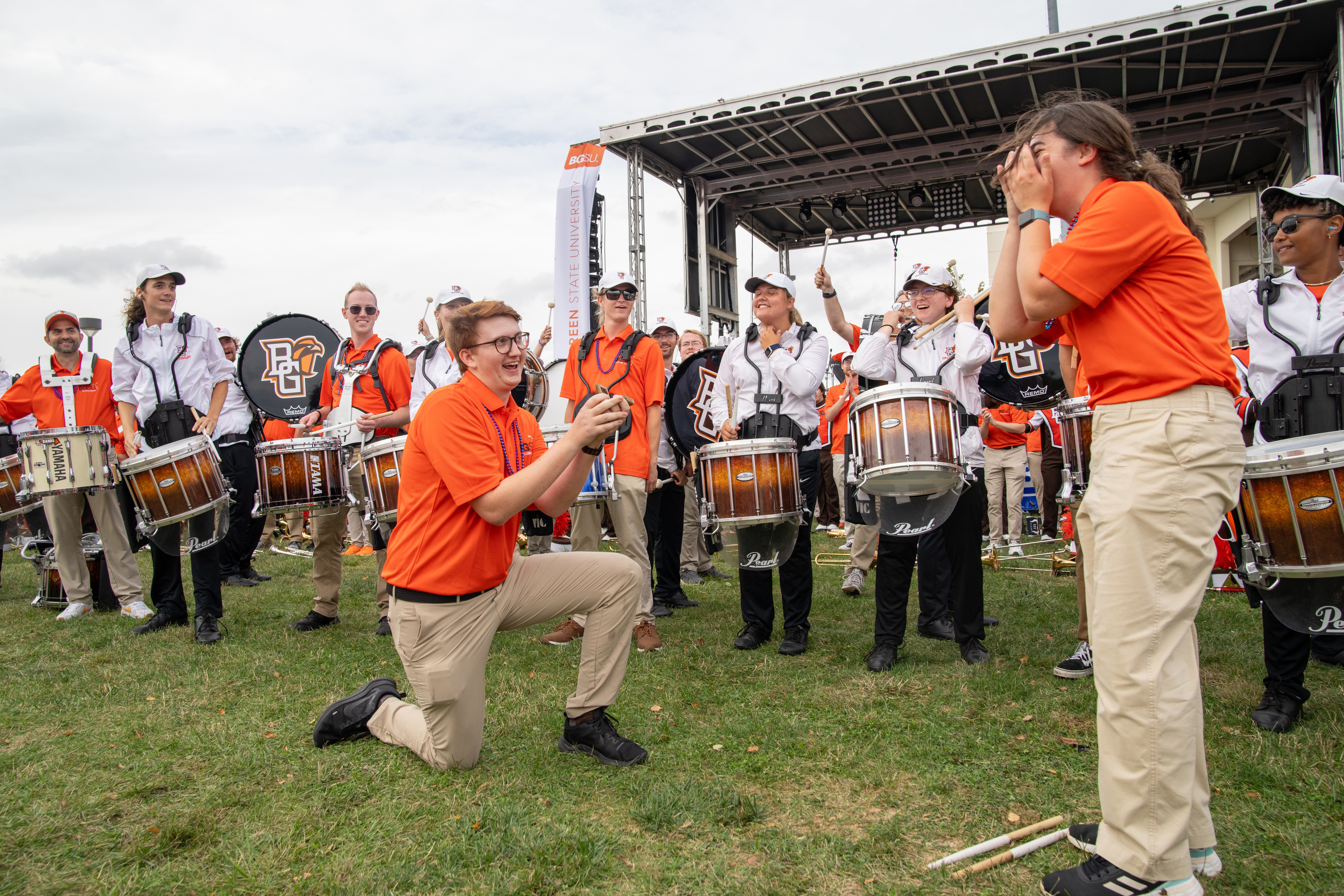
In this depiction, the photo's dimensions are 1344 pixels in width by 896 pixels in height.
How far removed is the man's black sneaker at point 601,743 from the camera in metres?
3.56

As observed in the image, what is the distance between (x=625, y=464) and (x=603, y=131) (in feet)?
35.5

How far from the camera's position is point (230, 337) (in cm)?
1090

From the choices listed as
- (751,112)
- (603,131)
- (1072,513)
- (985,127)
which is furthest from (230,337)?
(985,127)

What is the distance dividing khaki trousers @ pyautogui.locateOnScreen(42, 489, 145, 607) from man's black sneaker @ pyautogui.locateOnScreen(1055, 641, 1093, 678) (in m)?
6.91

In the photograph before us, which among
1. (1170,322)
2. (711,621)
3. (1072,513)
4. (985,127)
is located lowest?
(711,621)

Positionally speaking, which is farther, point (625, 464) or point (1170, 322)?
point (625, 464)

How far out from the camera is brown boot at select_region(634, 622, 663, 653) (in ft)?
17.9

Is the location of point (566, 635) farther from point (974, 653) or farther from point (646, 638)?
point (974, 653)

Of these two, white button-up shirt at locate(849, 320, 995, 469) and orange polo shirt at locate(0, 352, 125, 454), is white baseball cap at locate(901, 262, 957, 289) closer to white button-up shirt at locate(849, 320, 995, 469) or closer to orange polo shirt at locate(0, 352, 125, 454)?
white button-up shirt at locate(849, 320, 995, 469)

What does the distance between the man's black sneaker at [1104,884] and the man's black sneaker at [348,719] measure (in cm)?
285

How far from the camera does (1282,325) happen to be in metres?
3.88

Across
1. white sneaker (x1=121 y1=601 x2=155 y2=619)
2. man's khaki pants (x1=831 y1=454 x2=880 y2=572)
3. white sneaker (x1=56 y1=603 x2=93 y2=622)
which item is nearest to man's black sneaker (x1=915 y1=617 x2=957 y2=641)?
man's khaki pants (x1=831 y1=454 x2=880 y2=572)

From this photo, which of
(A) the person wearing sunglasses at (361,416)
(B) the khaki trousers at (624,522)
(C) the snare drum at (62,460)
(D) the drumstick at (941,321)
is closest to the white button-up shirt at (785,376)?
(D) the drumstick at (941,321)

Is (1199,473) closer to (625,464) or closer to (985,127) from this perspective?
(625,464)
